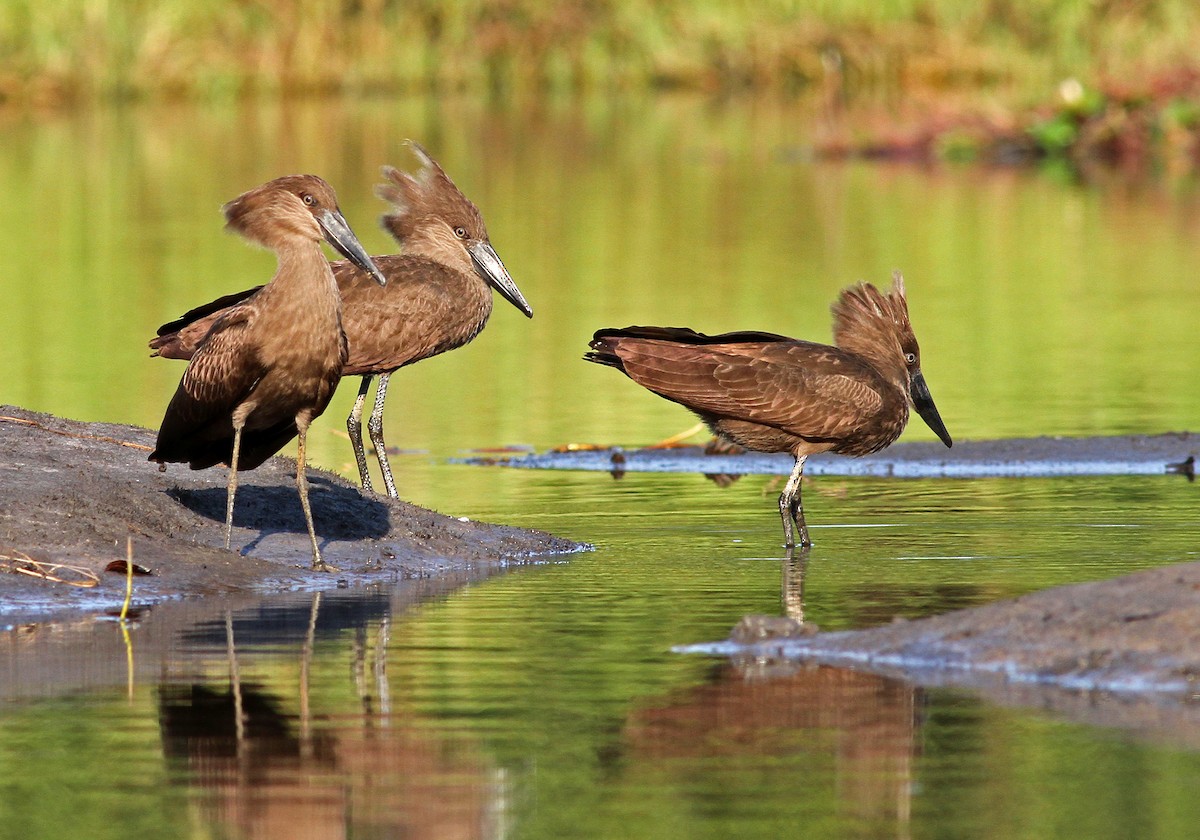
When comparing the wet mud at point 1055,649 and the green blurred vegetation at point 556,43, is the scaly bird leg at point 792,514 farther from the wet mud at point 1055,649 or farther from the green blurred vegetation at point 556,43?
the green blurred vegetation at point 556,43

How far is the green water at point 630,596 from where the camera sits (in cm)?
586

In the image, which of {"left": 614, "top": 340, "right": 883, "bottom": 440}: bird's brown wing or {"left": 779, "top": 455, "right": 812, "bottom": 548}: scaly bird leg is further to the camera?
{"left": 614, "top": 340, "right": 883, "bottom": 440}: bird's brown wing

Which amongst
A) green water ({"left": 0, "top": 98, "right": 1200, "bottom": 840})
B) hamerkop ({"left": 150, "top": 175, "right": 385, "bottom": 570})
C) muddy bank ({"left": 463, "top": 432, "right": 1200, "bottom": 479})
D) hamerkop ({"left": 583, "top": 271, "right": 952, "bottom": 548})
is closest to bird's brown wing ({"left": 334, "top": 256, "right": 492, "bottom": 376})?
green water ({"left": 0, "top": 98, "right": 1200, "bottom": 840})

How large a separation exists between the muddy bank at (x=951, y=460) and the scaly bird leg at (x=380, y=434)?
116cm

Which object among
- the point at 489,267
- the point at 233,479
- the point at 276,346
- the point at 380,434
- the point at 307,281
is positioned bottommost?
the point at 233,479

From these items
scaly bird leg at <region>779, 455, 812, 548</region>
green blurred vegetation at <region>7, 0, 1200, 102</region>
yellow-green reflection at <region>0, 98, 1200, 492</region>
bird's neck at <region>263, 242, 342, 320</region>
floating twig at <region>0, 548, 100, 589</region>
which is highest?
green blurred vegetation at <region>7, 0, 1200, 102</region>

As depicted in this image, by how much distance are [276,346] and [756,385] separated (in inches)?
92.6

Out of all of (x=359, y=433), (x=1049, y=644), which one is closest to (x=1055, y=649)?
(x=1049, y=644)

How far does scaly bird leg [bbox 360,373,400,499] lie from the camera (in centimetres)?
1120

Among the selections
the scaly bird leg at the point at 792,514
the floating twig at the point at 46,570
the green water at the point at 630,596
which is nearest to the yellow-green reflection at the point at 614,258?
the green water at the point at 630,596

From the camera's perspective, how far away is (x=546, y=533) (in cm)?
1027

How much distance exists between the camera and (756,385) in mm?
10469

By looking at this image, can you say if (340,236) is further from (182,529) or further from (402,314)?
(402,314)

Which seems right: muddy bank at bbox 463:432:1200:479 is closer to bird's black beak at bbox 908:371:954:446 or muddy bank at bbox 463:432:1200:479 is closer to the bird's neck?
bird's black beak at bbox 908:371:954:446
